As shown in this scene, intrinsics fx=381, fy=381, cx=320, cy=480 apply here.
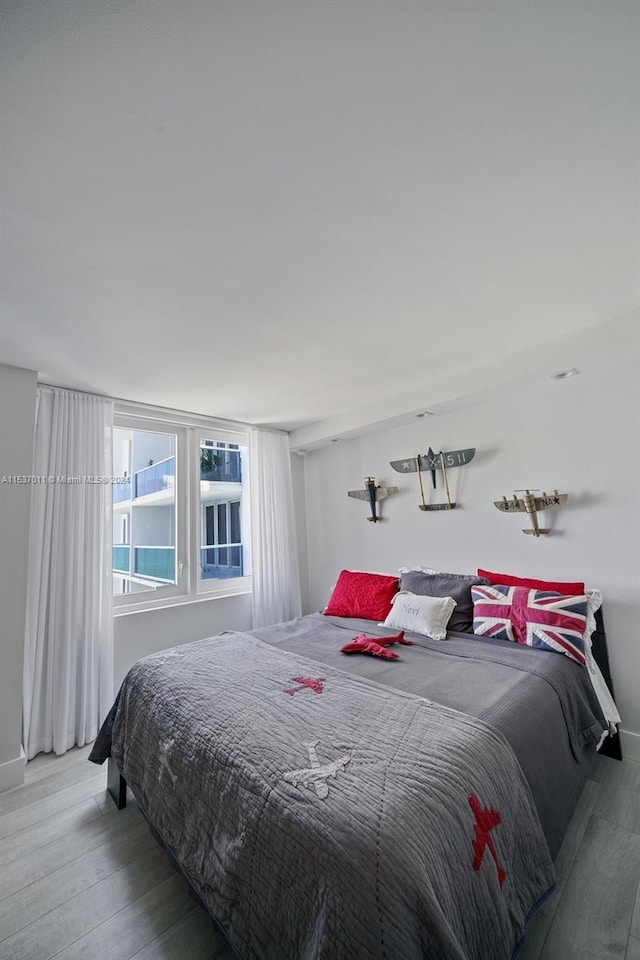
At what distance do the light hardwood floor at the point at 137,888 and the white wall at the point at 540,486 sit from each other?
0.84 meters

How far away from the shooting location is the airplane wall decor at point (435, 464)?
2989mm

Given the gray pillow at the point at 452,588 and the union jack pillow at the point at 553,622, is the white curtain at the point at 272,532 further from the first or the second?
the union jack pillow at the point at 553,622

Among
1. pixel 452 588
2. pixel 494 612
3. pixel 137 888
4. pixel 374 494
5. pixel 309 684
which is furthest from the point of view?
pixel 374 494

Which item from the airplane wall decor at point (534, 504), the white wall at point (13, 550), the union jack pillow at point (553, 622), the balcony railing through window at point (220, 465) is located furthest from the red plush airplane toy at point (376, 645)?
the balcony railing through window at point (220, 465)

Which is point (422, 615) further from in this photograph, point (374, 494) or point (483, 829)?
point (483, 829)

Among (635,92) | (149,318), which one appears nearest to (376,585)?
(149,318)

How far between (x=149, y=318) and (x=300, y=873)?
2155mm

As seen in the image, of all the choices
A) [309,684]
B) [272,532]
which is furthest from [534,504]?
[272,532]

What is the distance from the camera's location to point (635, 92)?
1.00m

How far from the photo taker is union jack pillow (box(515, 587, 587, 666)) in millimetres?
2074

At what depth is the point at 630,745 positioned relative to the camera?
7.28 ft

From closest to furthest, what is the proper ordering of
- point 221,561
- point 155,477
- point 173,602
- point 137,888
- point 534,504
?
point 137,888
point 534,504
point 173,602
point 155,477
point 221,561

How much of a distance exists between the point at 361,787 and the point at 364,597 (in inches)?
77.7

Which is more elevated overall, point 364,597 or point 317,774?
point 364,597
